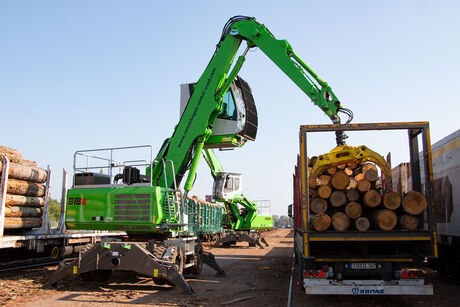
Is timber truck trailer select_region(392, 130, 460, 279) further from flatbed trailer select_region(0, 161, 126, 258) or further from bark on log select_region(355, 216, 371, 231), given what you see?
flatbed trailer select_region(0, 161, 126, 258)

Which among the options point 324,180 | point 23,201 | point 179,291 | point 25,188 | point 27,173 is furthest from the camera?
point 27,173

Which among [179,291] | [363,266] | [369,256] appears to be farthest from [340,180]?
[179,291]

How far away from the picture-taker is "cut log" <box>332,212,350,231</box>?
7293mm

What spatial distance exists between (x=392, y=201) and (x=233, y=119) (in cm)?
551

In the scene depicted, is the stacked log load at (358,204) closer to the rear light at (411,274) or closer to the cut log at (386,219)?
the cut log at (386,219)

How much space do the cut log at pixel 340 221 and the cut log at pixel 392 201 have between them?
737mm

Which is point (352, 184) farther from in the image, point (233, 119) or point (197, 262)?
point (197, 262)

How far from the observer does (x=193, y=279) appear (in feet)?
36.0

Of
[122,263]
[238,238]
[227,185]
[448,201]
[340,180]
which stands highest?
[227,185]

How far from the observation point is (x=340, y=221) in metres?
7.33

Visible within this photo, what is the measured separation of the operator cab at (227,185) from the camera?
21.7 m

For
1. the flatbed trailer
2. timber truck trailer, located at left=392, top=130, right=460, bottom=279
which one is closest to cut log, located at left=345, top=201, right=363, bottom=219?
timber truck trailer, located at left=392, top=130, right=460, bottom=279

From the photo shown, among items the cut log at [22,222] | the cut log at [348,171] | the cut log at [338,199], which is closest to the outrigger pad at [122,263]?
the cut log at [22,222]

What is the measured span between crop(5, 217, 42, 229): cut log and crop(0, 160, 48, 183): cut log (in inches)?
44.0
